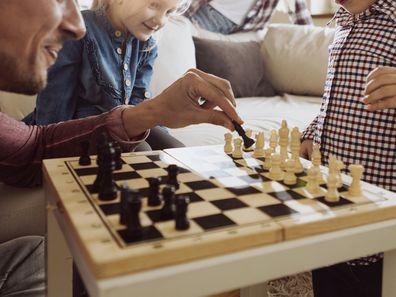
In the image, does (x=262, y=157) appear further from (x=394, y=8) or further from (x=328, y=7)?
(x=328, y=7)

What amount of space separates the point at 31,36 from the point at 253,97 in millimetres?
1859

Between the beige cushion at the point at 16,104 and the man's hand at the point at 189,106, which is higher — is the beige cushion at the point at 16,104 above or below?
below

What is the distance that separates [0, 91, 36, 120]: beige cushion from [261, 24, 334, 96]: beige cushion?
141 centimetres

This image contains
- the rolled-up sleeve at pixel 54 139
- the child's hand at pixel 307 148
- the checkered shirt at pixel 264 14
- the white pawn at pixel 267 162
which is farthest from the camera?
the checkered shirt at pixel 264 14

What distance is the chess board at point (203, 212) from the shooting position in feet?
1.95

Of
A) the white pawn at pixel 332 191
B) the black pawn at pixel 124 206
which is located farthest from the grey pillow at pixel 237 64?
the black pawn at pixel 124 206

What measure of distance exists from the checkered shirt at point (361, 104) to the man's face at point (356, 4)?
0.01 metres

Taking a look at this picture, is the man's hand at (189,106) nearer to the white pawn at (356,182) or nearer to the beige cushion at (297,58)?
the white pawn at (356,182)

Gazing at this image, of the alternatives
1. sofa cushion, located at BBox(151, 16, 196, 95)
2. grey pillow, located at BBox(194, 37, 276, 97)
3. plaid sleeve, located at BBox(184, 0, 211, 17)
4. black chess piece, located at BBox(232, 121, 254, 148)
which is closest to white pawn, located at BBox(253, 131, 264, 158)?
black chess piece, located at BBox(232, 121, 254, 148)

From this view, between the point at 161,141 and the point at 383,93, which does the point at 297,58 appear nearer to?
the point at 161,141

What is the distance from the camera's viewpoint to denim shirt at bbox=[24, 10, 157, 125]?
1.53 meters

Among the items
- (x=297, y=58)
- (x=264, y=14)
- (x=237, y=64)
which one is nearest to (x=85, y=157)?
(x=237, y=64)

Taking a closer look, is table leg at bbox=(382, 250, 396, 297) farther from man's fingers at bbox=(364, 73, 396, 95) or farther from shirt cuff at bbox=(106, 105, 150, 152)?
shirt cuff at bbox=(106, 105, 150, 152)

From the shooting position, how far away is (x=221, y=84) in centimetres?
109
